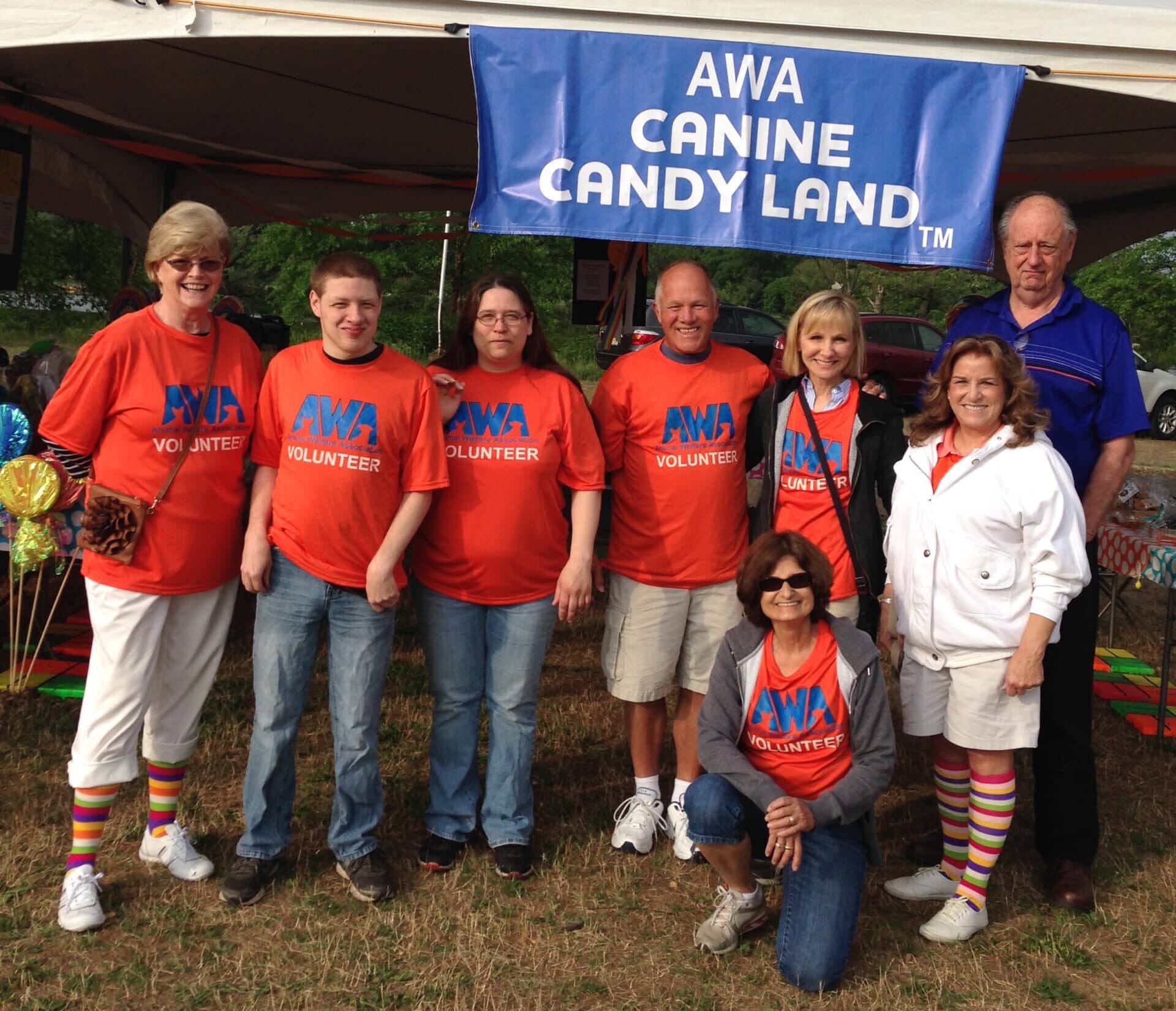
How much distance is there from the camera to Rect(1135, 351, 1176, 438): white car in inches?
688

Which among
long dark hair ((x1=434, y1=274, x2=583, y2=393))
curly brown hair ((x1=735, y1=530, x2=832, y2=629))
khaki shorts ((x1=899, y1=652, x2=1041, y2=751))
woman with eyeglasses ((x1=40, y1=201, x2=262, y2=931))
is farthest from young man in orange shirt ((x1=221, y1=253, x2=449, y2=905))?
khaki shorts ((x1=899, y1=652, x2=1041, y2=751))

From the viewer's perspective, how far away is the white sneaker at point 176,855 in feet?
10.2

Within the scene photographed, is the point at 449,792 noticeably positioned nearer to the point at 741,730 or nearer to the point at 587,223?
the point at 741,730

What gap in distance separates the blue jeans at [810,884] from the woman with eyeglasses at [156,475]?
1.43 metres

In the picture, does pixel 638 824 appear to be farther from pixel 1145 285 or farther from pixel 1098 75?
pixel 1145 285

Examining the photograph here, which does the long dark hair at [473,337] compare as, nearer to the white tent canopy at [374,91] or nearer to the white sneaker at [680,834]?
the white tent canopy at [374,91]

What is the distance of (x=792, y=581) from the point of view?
8.91ft

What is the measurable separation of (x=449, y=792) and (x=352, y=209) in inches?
227

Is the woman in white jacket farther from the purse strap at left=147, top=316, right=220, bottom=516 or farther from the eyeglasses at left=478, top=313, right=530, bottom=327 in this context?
the purse strap at left=147, top=316, right=220, bottom=516

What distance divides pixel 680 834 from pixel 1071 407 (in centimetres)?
177

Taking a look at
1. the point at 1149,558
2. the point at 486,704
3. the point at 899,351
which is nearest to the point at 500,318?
the point at 486,704

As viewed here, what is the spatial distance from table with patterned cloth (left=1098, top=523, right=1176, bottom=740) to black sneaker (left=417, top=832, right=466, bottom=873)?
280 cm

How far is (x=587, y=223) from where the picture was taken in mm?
3203

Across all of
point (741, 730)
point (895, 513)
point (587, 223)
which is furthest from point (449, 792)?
point (587, 223)
